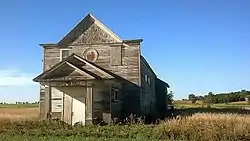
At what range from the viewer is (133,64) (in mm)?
30453

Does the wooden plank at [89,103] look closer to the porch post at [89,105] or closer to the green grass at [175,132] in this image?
the porch post at [89,105]

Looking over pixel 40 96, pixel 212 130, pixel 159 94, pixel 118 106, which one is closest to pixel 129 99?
pixel 118 106

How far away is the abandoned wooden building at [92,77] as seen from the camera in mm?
26328

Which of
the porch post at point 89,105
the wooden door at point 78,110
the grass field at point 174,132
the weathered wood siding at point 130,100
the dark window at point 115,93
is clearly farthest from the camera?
the weathered wood siding at point 130,100

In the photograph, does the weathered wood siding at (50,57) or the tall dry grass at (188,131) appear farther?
the weathered wood siding at (50,57)

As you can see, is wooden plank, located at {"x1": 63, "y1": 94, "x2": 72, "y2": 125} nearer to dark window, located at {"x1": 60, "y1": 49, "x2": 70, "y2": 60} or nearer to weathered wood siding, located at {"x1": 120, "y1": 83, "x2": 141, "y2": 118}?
weathered wood siding, located at {"x1": 120, "y1": 83, "x2": 141, "y2": 118}

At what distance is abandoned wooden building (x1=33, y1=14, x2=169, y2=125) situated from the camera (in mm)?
26328

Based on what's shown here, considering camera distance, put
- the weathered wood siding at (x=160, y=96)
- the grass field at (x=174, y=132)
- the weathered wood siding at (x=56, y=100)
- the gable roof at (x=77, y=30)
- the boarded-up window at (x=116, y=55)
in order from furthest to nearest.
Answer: the weathered wood siding at (x=160, y=96) < the gable roof at (x=77, y=30) < the boarded-up window at (x=116, y=55) < the weathered wood siding at (x=56, y=100) < the grass field at (x=174, y=132)

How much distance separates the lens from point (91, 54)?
31.7 metres

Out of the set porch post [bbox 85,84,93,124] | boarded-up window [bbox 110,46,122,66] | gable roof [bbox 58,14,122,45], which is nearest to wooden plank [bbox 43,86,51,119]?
porch post [bbox 85,84,93,124]

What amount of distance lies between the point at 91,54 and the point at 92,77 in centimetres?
648

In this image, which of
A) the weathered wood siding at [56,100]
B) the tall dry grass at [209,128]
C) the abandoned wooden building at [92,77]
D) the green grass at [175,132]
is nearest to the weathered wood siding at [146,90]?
the abandoned wooden building at [92,77]

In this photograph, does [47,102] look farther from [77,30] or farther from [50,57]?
[77,30]

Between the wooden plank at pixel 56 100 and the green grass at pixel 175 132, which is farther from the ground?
the wooden plank at pixel 56 100
